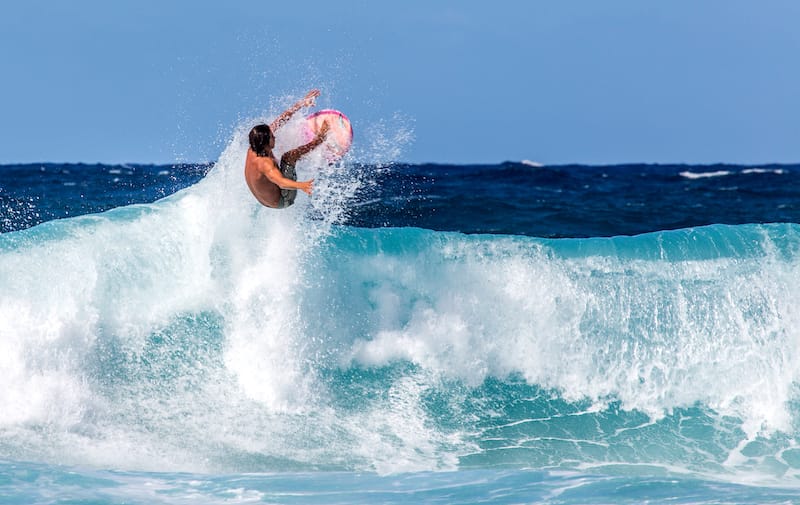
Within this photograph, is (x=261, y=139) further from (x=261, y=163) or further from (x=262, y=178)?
(x=262, y=178)

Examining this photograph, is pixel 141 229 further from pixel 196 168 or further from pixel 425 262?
pixel 425 262

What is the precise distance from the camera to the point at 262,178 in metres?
7.59

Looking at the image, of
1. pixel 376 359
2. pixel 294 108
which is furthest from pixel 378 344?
pixel 294 108

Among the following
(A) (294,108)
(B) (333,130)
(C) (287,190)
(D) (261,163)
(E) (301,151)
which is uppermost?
(A) (294,108)

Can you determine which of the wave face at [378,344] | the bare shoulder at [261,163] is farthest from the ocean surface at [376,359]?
the bare shoulder at [261,163]

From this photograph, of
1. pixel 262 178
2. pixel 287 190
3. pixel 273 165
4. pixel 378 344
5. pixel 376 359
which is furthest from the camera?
pixel 378 344

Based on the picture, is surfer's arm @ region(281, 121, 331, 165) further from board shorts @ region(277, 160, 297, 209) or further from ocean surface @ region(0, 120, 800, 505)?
ocean surface @ region(0, 120, 800, 505)

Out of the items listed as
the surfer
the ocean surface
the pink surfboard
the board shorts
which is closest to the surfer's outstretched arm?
the surfer

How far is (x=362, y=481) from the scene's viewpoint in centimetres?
668

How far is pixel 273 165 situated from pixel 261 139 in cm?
26

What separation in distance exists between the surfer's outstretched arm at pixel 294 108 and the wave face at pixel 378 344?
1.40m

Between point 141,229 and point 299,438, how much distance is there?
3765mm

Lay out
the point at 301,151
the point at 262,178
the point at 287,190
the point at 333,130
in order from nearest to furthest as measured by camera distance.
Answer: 1. the point at 262,178
2. the point at 301,151
3. the point at 287,190
4. the point at 333,130

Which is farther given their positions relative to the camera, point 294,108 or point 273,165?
point 294,108
